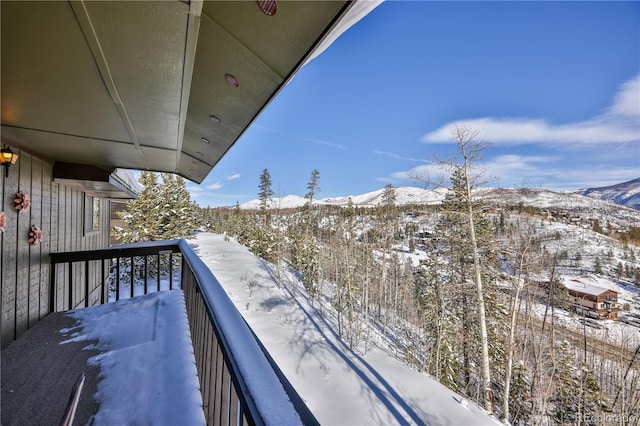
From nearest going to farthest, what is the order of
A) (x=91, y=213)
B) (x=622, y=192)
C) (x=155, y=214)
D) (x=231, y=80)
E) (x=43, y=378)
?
(x=231, y=80) → (x=43, y=378) → (x=91, y=213) → (x=155, y=214) → (x=622, y=192)

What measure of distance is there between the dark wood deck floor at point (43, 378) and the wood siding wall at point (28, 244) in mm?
252

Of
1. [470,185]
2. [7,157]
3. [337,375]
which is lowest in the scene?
[337,375]

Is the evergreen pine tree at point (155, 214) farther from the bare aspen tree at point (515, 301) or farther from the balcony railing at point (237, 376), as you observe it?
the bare aspen tree at point (515, 301)

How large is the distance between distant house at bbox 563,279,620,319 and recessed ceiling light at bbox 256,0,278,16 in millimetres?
19778

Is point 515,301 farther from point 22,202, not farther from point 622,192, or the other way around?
point 622,192

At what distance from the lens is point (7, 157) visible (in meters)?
2.38

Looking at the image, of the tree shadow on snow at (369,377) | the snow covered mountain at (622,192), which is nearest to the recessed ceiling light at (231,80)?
the tree shadow on snow at (369,377)

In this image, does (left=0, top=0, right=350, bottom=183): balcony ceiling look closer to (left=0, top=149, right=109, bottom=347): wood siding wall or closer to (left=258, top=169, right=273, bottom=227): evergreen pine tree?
(left=0, top=149, right=109, bottom=347): wood siding wall

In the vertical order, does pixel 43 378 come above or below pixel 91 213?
below

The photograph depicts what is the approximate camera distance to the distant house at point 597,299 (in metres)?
14.8

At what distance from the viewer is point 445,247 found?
44.6 ft

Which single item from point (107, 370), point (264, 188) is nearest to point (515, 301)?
point (107, 370)

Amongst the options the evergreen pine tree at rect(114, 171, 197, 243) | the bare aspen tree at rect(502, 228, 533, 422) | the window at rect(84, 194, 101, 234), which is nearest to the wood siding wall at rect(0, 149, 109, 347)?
the window at rect(84, 194, 101, 234)

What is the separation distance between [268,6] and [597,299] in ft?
73.1
